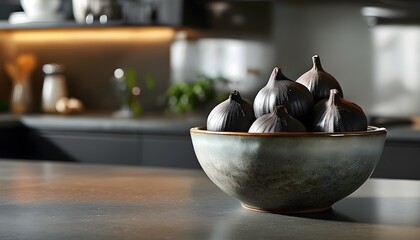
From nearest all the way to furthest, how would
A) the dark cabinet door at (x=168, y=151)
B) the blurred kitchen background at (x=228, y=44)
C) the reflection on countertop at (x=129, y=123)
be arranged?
the reflection on countertop at (x=129, y=123) → the dark cabinet door at (x=168, y=151) → the blurred kitchen background at (x=228, y=44)

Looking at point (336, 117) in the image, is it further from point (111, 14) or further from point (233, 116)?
point (111, 14)

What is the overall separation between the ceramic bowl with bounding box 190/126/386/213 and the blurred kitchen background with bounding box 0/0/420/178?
2081 mm

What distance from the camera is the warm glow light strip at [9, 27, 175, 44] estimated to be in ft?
13.6

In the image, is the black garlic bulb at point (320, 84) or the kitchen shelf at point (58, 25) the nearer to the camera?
the black garlic bulb at point (320, 84)

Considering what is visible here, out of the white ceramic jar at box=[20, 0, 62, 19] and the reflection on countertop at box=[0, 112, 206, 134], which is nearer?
the reflection on countertop at box=[0, 112, 206, 134]

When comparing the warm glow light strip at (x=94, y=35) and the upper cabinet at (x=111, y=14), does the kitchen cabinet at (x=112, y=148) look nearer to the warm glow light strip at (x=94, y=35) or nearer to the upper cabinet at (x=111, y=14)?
the upper cabinet at (x=111, y=14)

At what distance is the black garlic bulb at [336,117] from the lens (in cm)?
120

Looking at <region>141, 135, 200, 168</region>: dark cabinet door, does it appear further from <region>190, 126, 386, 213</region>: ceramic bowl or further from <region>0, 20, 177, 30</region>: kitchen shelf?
<region>190, 126, 386, 213</region>: ceramic bowl

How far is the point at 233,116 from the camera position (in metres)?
1.23

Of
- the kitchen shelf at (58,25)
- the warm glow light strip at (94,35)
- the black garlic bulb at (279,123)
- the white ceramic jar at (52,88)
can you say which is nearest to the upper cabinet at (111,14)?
the kitchen shelf at (58,25)

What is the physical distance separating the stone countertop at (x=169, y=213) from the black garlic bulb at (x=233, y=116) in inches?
5.5

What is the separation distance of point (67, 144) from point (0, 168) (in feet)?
5.59

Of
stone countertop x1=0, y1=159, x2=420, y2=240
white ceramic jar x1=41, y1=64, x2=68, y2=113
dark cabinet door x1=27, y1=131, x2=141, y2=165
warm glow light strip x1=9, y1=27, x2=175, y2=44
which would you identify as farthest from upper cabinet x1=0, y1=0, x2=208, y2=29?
stone countertop x1=0, y1=159, x2=420, y2=240

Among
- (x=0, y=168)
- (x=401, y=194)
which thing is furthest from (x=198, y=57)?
(x=401, y=194)
